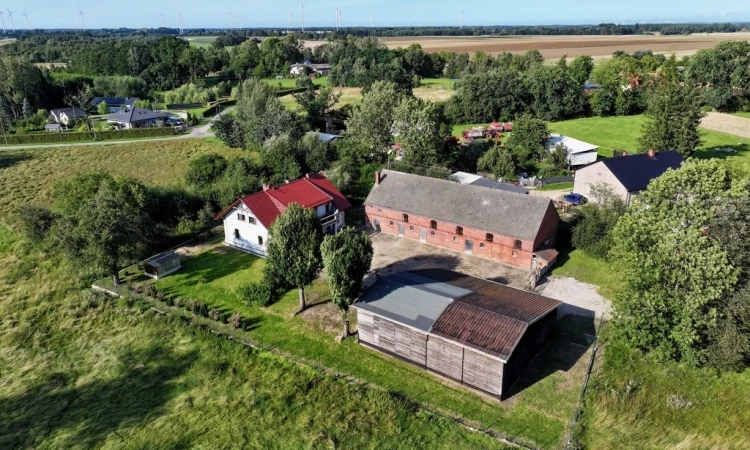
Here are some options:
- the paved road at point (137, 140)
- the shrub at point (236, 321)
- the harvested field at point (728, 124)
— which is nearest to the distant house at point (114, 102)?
the paved road at point (137, 140)

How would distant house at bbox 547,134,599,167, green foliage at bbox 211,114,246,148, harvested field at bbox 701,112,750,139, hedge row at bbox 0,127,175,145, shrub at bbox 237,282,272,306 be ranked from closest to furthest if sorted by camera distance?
shrub at bbox 237,282,272,306 → distant house at bbox 547,134,599,167 → green foliage at bbox 211,114,246,148 → harvested field at bbox 701,112,750,139 → hedge row at bbox 0,127,175,145

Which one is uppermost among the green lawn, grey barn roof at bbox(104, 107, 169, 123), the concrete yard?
grey barn roof at bbox(104, 107, 169, 123)

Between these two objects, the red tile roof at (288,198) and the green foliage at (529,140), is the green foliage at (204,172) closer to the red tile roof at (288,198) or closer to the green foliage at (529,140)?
the red tile roof at (288,198)

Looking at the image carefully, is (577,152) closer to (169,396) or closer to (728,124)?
(728,124)

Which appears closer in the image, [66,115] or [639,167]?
[639,167]

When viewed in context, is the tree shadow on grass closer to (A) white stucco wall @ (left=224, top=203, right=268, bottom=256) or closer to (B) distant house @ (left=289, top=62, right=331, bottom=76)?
(A) white stucco wall @ (left=224, top=203, right=268, bottom=256)

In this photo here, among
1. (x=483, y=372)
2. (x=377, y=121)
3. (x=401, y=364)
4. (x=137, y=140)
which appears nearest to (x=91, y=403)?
(x=401, y=364)

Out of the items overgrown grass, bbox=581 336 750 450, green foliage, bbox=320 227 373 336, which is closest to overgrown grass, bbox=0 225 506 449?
green foliage, bbox=320 227 373 336
